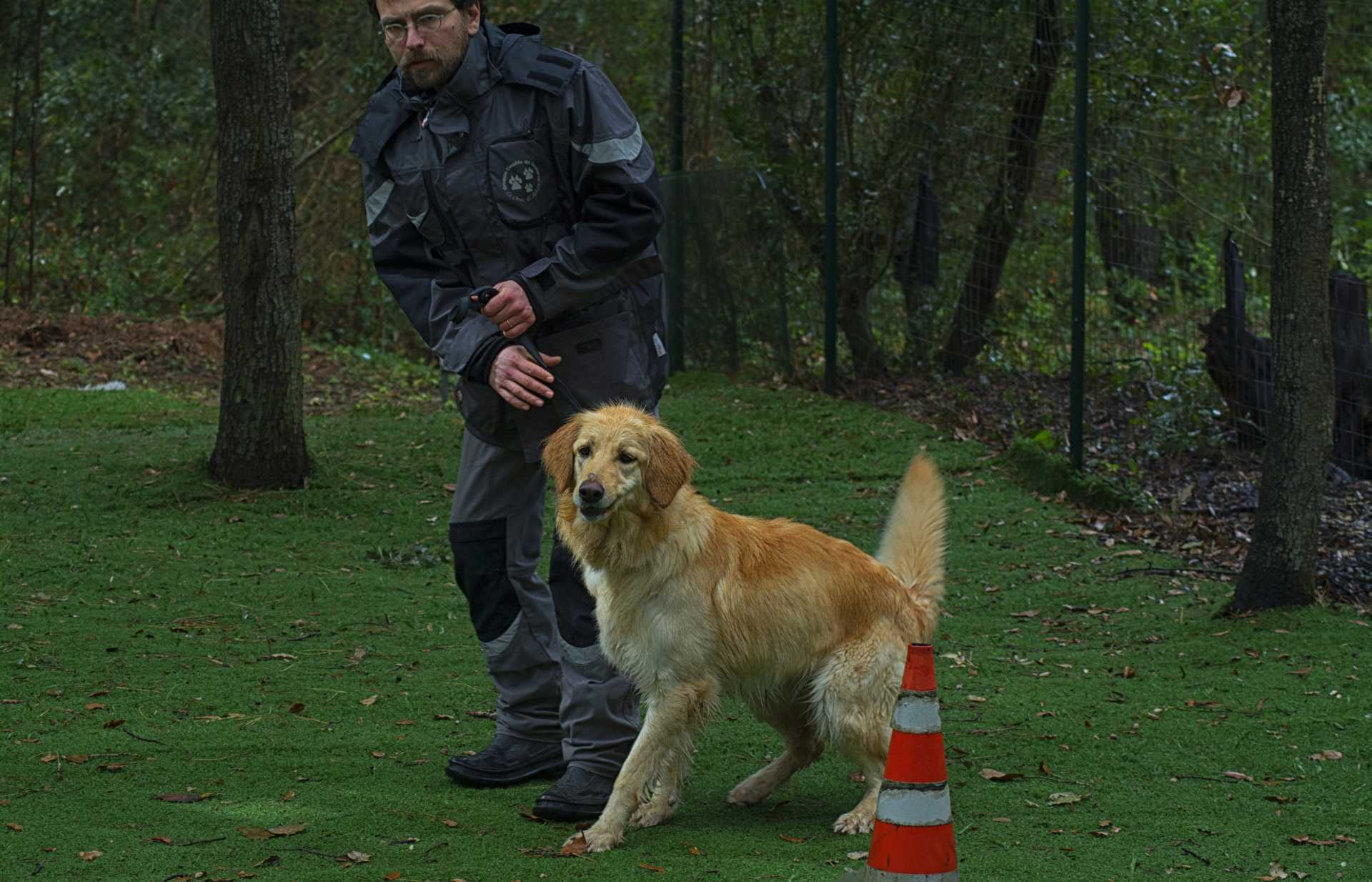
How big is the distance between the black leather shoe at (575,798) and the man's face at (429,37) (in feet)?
6.67

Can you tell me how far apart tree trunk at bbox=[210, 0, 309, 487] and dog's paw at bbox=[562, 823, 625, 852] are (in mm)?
4986

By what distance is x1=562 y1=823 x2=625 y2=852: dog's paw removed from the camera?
3.98 m

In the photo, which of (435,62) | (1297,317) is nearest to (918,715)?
(435,62)

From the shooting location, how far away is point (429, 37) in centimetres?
423

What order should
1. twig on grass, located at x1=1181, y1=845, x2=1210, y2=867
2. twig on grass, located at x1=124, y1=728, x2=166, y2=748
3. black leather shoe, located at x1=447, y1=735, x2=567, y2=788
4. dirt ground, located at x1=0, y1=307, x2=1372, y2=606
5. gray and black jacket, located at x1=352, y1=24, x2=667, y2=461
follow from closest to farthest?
twig on grass, located at x1=1181, y1=845, x2=1210, y2=867 < gray and black jacket, located at x1=352, y1=24, x2=667, y2=461 < black leather shoe, located at x1=447, y1=735, x2=567, y2=788 < twig on grass, located at x1=124, y1=728, x2=166, y2=748 < dirt ground, located at x1=0, y1=307, x2=1372, y2=606

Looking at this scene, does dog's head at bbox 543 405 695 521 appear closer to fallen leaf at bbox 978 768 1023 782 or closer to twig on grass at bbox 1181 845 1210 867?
fallen leaf at bbox 978 768 1023 782

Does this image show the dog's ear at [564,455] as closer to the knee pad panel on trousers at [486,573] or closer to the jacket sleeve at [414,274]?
the jacket sleeve at [414,274]

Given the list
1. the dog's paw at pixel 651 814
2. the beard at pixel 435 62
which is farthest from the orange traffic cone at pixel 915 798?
the beard at pixel 435 62

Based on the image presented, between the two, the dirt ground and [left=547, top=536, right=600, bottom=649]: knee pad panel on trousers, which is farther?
the dirt ground

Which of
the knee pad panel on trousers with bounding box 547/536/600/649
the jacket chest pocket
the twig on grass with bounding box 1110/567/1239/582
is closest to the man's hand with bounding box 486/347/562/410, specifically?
the jacket chest pocket

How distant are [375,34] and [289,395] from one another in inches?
328

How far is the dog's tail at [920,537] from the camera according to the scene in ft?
14.6

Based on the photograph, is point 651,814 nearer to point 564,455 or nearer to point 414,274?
point 564,455

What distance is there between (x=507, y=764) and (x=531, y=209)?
1.68 m
